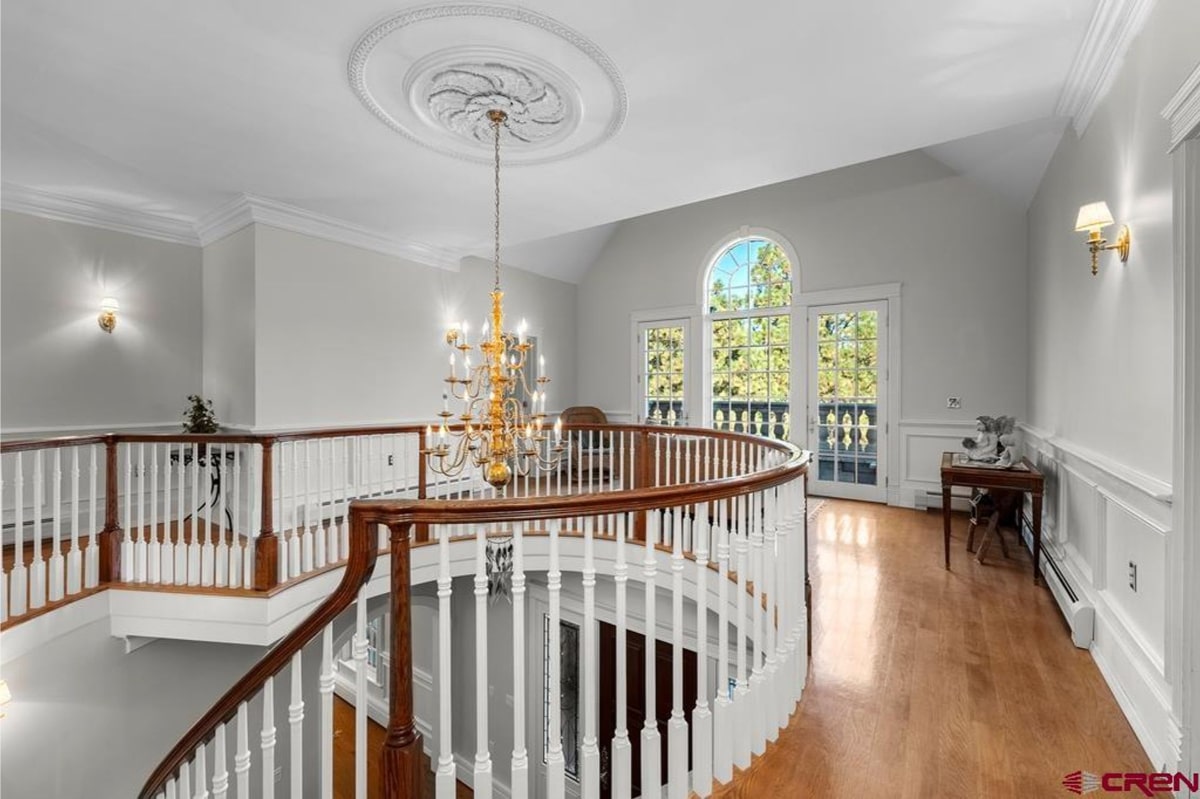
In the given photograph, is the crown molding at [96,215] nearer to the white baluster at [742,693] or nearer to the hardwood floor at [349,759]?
the hardwood floor at [349,759]

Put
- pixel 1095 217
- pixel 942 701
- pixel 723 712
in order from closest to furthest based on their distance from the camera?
pixel 723 712, pixel 942 701, pixel 1095 217

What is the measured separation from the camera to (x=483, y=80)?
9.09ft

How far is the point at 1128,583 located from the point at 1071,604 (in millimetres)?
713

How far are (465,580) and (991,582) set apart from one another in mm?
4159

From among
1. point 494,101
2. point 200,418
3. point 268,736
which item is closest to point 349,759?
point 200,418

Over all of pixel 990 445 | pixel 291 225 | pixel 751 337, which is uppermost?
pixel 291 225

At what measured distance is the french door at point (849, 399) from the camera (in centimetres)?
607

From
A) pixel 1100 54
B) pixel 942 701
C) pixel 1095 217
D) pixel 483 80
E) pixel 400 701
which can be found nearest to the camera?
pixel 400 701

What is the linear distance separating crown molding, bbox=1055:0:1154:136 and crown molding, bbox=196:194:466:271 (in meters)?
5.23

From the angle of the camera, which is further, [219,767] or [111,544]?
[111,544]

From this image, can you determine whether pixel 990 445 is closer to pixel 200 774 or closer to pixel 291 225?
pixel 200 774

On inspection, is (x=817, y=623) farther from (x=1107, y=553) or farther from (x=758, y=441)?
(x=1107, y=553)

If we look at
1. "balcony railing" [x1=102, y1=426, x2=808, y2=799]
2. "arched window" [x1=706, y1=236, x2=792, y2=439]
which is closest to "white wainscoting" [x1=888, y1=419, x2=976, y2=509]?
"arched window" [x1=706, y1=236, x2=792, y2=439]

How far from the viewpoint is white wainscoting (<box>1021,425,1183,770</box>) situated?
1903 mm
